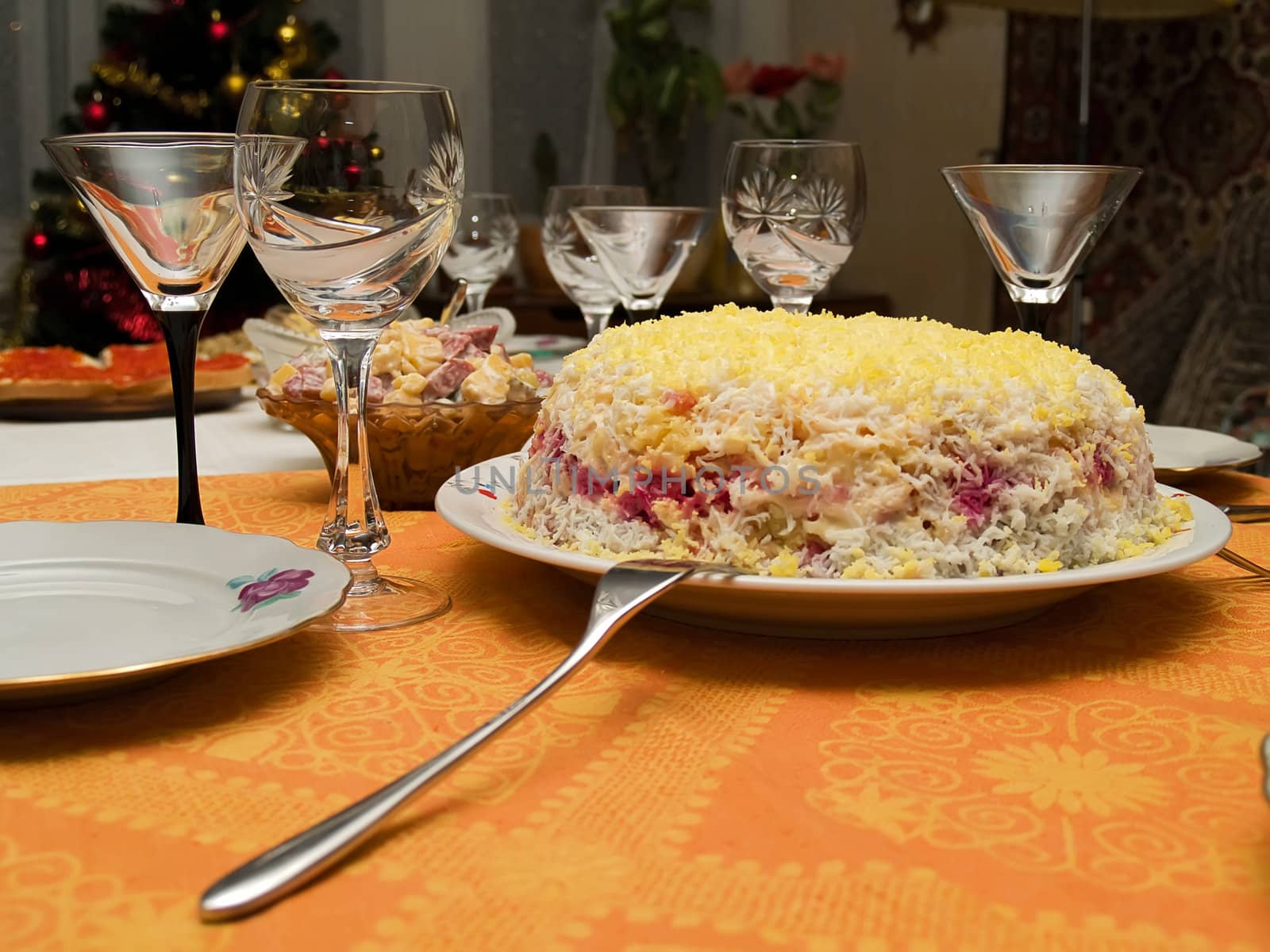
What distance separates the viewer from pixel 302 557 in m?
0.66

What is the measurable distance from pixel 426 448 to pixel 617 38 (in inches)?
139

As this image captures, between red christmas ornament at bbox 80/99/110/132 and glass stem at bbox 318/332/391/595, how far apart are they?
111 inches

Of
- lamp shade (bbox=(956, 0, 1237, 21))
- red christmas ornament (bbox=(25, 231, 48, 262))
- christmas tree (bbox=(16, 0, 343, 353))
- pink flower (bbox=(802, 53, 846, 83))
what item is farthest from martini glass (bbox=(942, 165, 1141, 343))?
pink flower (bbox=(802, 53, 846, 83))

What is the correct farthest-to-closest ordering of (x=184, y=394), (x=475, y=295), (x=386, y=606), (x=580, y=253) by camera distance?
(x=475, y=295), (x=580, y=253), (x=184, y=394), (x=386, y=606)

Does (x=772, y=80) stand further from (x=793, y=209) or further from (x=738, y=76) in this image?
(x=793, y=209)

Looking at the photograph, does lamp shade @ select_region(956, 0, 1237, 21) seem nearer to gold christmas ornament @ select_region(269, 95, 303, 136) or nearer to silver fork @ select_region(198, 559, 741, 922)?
gold christmas ornament @ select_region(269, 95, 303, 136)

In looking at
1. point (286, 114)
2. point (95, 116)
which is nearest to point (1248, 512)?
point (286, 114)

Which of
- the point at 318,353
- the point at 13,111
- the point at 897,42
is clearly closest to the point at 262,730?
the point at 318,353

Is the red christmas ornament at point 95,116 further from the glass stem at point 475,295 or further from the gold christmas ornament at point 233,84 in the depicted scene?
the glass stem at point 475,295

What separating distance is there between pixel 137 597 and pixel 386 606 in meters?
0.14

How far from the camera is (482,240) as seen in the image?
70.0 inches

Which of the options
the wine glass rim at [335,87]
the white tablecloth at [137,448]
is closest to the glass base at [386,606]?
the wine glass rim at [335,87]

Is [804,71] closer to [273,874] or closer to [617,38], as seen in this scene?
[617,38]

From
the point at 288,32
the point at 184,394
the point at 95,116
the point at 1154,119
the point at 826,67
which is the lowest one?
the point at 184,394
